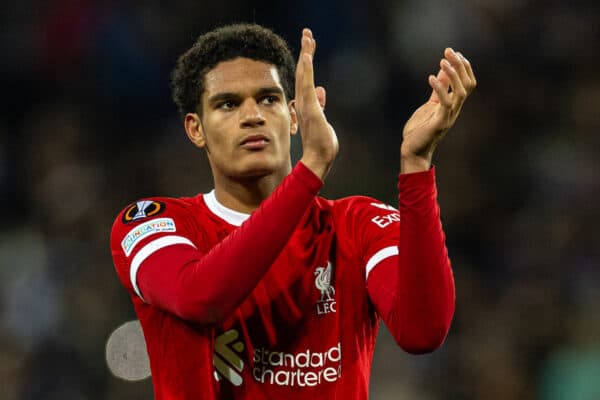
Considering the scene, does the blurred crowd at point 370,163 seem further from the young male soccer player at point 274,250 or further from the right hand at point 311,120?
the right hand at point 311,120

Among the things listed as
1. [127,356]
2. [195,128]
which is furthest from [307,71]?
[127,356]

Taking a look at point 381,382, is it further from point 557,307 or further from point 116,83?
point 116,83

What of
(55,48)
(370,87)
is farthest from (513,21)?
(55,48)

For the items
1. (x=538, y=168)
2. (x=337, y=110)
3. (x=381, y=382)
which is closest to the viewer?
(x=381, y=382)

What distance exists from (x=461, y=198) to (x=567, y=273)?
82 centimetres

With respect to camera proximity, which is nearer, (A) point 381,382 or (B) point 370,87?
(A) point 381,382

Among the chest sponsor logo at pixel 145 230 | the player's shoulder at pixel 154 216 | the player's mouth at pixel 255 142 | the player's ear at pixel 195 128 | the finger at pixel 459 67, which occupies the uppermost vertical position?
the finger at pixel 459 67

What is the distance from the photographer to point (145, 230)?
2600 mm

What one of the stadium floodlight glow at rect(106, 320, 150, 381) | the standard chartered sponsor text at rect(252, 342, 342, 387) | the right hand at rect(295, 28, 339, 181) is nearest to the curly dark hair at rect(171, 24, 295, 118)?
the right hand at rect(295, 28, 339, 181)

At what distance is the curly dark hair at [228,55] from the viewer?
9.46 ft

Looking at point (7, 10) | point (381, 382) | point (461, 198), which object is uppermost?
point (7, 10)

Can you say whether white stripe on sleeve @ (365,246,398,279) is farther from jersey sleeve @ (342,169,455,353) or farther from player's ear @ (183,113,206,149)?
player's ear @ (183,113,206,149)

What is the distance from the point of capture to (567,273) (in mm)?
5031

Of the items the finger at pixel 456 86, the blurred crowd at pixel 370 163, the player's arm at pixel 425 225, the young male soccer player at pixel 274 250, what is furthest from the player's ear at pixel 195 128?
the blurred crowd at pixel 370 163
